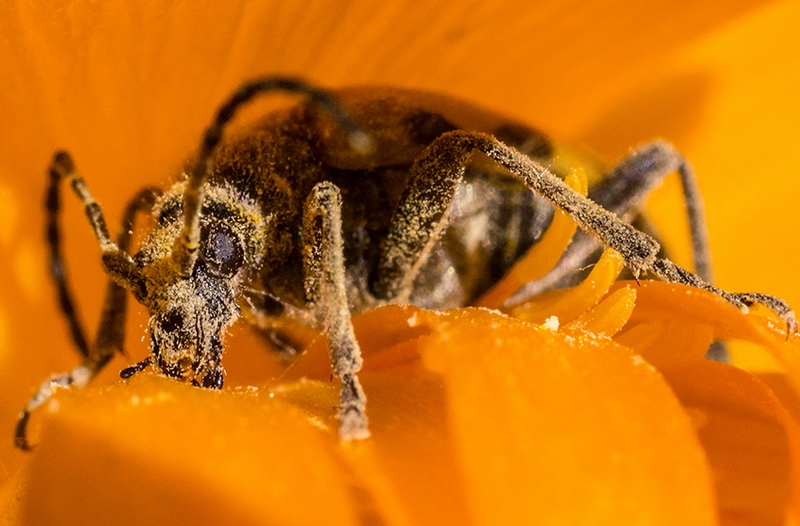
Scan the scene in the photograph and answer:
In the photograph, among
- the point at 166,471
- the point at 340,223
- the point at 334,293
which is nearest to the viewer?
the point at 166,471

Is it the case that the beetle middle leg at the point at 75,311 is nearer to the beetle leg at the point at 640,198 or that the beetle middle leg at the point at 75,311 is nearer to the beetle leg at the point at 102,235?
the beetle leg at the point at 102,235

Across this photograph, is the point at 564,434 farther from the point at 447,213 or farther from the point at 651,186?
the point at 651,186

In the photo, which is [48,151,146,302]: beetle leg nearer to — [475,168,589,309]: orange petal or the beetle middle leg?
the beetle middle leg

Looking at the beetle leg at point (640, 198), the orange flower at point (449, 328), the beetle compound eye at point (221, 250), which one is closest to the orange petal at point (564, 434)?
the orange flower at point (449, 328)

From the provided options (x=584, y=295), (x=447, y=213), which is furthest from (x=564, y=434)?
(x=447, y=213)

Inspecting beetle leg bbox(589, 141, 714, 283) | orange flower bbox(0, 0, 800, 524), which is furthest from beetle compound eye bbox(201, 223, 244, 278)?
beetle leg bbox(589, 141, 714, 283)

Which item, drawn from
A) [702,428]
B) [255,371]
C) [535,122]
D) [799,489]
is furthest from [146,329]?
[535,122]

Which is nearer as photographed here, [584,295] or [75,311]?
[584,295]

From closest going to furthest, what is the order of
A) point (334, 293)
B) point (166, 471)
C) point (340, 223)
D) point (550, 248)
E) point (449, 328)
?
point (166, 471)
point (449, 328)
point (334, 293)
point (340, 223)
point (550, 248)

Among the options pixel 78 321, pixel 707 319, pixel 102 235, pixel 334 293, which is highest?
pixel 707 319
